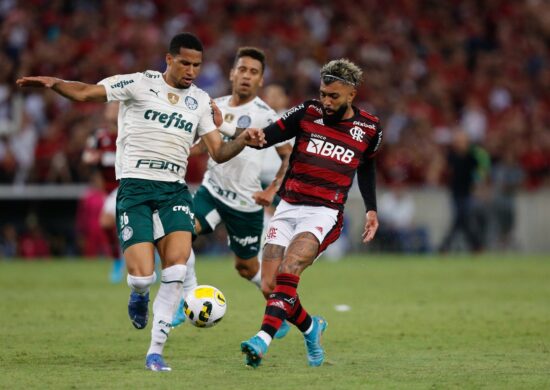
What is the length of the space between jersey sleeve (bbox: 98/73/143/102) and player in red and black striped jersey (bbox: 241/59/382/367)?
124 centimetres

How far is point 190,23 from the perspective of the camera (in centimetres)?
2841

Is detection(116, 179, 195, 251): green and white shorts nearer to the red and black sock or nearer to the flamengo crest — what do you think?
the red and black sock

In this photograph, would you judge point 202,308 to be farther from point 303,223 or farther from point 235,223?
point 235,223

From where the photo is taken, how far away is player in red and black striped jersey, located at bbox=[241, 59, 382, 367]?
9062 millimetres

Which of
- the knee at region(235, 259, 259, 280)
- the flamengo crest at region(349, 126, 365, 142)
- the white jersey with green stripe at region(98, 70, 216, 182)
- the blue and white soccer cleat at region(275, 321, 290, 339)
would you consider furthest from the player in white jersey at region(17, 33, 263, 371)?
the knee at region(235, 259, 259, 280)

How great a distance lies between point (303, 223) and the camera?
361 inches

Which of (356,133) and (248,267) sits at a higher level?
(356,133)

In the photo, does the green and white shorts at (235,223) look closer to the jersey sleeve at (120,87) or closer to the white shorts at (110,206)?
the jersey sleeve at (120,87)

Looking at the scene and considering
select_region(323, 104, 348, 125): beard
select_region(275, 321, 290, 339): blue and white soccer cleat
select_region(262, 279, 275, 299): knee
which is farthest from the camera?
select_region(275, 321, 290, 339): blue and white soccer cleat

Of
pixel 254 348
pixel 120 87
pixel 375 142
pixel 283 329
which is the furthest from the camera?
pixel 283 329

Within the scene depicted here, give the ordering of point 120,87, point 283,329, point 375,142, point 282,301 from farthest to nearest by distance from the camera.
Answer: point 283,329 → point 375,142 → point 120,87 → point 282,301

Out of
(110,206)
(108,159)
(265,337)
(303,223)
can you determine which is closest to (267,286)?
(303,223)

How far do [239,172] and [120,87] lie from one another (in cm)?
286

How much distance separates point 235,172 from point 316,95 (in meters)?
15.1
